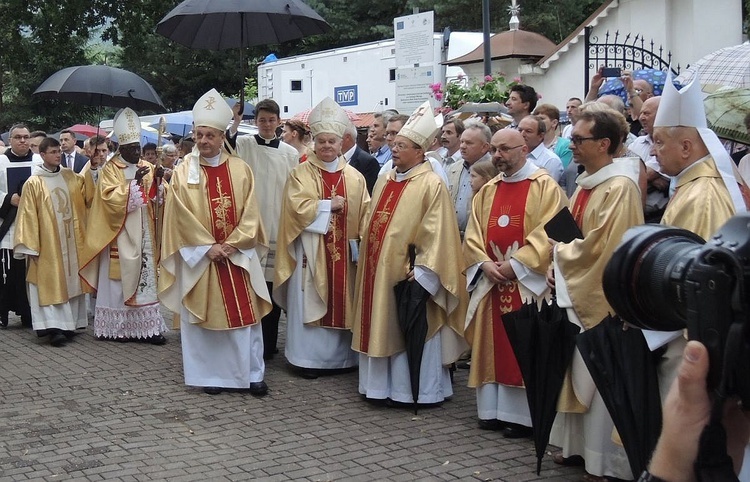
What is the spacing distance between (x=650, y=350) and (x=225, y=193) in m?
3.97

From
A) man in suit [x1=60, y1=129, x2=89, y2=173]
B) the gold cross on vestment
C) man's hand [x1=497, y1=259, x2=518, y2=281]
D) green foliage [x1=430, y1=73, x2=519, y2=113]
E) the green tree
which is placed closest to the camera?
man's hand [x1=497, y1=259, x2=518, y2=281]

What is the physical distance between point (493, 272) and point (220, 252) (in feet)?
7.42

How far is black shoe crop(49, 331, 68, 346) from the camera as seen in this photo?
9.13 meters

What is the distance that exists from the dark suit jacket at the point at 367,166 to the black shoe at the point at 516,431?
323cm

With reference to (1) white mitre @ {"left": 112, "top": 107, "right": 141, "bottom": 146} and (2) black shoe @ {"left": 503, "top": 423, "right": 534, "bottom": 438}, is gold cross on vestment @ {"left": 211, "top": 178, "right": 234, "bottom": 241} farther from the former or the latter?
(2) black shoe @ {"left": 503, "top": 423, "right": 534, "bottom": 438}

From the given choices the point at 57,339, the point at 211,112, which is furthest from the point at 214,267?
the point at 57,339

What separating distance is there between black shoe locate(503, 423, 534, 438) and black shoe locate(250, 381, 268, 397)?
2.02 meters

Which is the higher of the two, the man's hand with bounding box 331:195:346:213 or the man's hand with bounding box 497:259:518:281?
the man's hand with bounding box 331:195:346:213

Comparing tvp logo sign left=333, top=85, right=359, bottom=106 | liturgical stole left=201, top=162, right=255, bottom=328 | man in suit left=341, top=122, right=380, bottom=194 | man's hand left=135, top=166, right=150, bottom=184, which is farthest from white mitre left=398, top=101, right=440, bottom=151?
tvp logo sign left=333, top=85, right=359, bottom=106

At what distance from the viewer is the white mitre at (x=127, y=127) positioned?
927cm

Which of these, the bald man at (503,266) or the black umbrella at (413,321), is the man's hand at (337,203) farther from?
the bald man at (503,266)

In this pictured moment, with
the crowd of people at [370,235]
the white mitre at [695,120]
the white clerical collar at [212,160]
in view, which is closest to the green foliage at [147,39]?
the white clerical collar at [212,160]

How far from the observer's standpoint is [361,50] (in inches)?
945

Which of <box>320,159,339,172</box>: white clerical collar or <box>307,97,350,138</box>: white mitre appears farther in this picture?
<box>320,159,339,172</box>: white clerical collar
